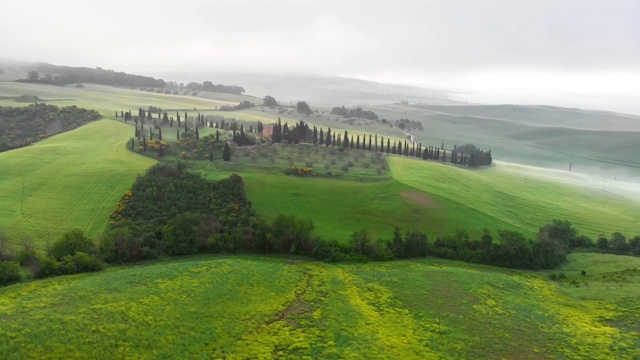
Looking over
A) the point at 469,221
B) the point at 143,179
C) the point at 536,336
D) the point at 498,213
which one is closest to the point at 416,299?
the point at 536,336

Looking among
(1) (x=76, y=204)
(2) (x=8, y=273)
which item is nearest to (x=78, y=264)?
(2) (x=8, y=273)

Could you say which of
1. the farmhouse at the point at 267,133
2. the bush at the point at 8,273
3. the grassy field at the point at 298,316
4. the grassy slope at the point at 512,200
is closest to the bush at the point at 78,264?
the grassy field at the point at 298,316

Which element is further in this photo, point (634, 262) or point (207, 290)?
point (634, 262)

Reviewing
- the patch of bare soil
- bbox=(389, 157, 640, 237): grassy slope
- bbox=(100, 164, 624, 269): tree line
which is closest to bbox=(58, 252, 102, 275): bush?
bbox=(100, 164, 624, 269): tree line

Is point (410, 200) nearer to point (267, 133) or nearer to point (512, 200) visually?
point (512, 200)

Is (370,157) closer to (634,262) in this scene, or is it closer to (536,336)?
(634,262)

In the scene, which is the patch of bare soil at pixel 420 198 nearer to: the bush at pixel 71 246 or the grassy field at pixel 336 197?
the grassy field at pixel 336 197
